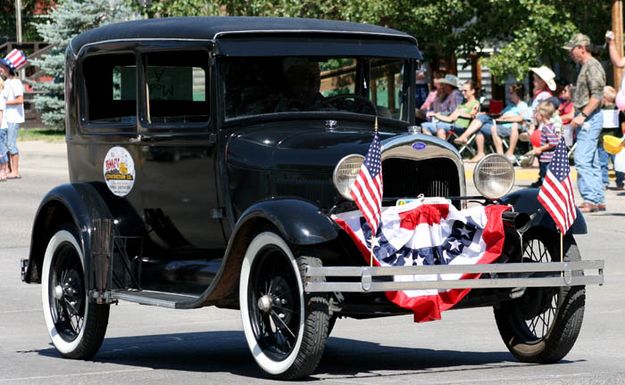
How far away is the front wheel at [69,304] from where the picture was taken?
9086mm

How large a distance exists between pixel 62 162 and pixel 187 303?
65.7 feet

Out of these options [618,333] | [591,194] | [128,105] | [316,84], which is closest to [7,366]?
[128,105]

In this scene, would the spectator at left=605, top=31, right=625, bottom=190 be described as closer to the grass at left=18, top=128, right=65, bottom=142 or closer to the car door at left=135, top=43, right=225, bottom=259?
the car door at left=135, top=43, right=225, bottom=259

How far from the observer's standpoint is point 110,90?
32.6 feet

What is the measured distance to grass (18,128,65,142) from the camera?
34.4m

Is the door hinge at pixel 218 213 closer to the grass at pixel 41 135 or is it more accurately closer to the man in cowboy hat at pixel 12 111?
the man in cowboy hat at pixel 12 111

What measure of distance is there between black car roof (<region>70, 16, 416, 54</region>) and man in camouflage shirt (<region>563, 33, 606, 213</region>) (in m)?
7.92

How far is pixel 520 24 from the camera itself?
2625cm

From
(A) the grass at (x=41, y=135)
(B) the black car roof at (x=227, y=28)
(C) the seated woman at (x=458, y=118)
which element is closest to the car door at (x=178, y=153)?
(B) the black car roof at (x=227, y=28)

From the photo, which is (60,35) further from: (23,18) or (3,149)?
(23,18)

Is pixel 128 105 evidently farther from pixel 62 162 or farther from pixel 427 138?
pixel 62 162

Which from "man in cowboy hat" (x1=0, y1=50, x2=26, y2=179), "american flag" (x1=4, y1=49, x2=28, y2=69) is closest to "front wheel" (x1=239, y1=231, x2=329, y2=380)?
"man in cowboy hat" (x1=0, y1=50, x2=26, y2=179)

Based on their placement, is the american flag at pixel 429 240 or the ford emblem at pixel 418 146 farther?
the ford emblem at pixel 418 146

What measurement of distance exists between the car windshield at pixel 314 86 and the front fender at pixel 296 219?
1.08 m
